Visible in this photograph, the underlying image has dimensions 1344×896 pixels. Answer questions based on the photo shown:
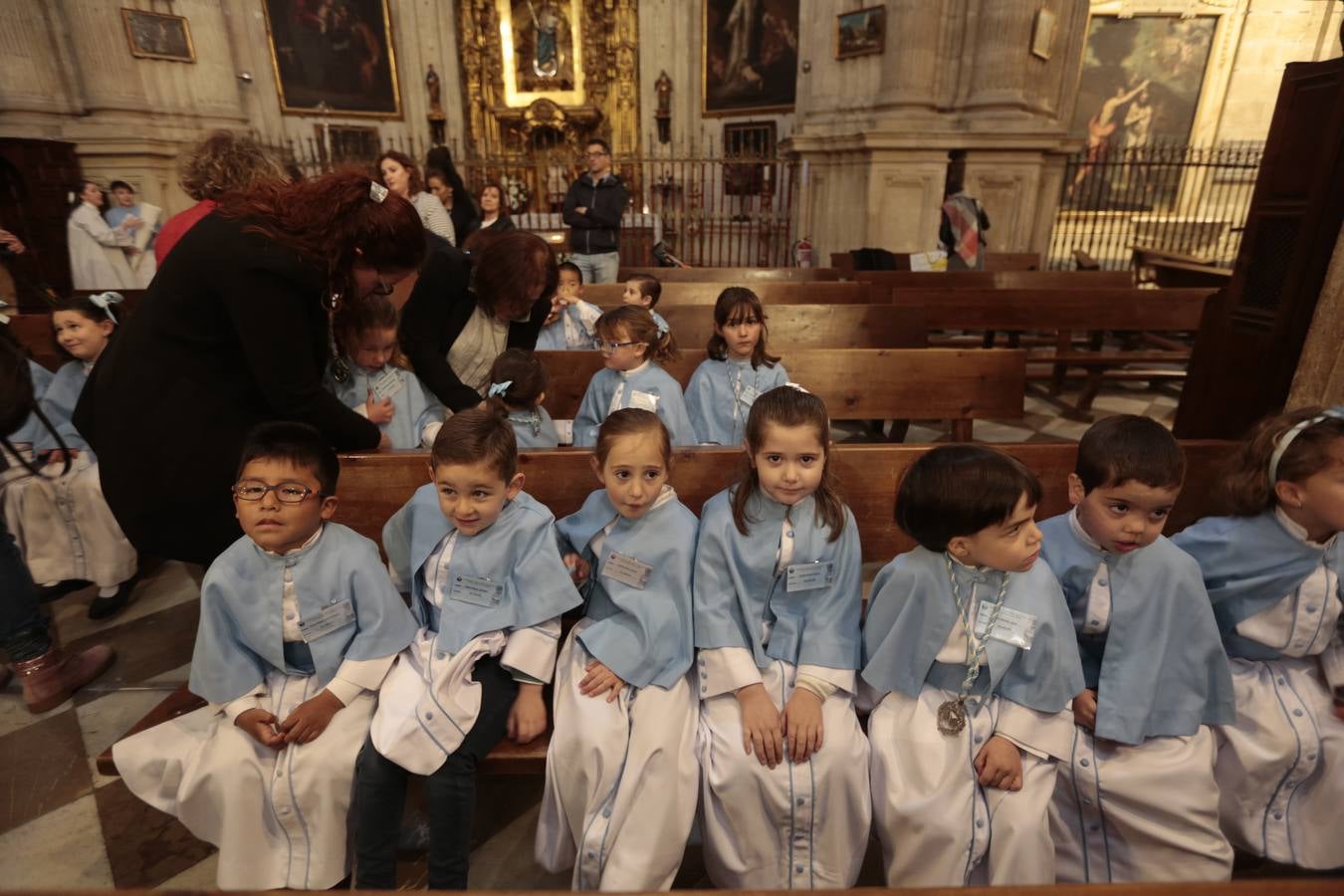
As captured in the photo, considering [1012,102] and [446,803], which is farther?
[1012,102]

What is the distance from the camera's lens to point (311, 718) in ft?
4.77

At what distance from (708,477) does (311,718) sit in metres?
1.12

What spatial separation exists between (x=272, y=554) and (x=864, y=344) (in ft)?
10.2

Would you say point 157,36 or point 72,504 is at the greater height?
point 157,36

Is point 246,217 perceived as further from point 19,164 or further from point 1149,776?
point 19,164

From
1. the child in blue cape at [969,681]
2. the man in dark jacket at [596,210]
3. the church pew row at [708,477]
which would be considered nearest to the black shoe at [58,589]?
the church pew row at [708,477]

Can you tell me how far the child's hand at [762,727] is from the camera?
4.73 feet

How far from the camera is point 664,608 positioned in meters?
1.62

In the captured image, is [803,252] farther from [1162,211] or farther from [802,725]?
[802,725]

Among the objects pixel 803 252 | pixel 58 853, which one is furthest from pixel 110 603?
pixel 803 252

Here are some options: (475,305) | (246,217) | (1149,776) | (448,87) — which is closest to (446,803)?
(246,217)

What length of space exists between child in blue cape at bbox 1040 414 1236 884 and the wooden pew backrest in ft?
4.96

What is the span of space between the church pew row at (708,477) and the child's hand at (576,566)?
216 mm

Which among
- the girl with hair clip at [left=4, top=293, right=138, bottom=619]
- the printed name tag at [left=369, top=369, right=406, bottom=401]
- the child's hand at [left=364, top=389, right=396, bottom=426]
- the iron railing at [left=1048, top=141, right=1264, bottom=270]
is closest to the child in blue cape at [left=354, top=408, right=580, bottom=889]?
the child's hand at [left=364, top=389, right=396, bottom=426]
